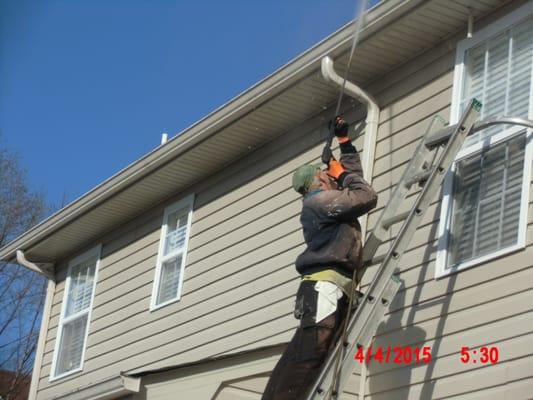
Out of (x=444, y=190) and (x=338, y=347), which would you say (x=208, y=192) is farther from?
(x=338, y=347)

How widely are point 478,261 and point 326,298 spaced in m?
1.11

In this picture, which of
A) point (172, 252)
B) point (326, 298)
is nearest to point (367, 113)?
point (326, 298)

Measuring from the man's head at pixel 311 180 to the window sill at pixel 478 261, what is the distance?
986 millimetres

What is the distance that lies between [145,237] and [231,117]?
8.64 feet

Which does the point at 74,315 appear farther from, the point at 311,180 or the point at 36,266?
the point at 311,180

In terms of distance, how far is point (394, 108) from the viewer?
8.41 meters

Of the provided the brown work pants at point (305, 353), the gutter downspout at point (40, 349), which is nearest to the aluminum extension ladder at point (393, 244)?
the brown work pants at point (305, 353)

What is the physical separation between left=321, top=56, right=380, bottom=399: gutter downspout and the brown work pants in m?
1.74

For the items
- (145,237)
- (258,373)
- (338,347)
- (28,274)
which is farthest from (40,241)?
(28,274)

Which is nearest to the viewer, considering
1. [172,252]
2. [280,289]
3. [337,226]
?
[337,226]

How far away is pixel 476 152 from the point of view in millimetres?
7406

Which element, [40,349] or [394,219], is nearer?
[394,219]

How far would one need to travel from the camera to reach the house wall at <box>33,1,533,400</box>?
664cm

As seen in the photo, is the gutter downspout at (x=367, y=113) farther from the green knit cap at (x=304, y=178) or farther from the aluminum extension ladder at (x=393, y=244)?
the green knit cap at (x=304, y=178)
